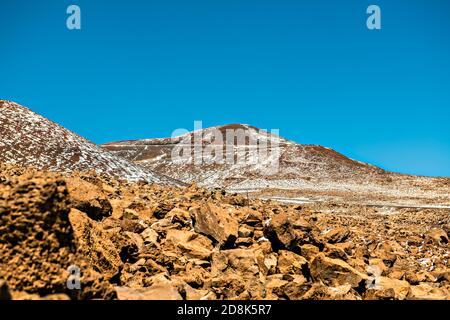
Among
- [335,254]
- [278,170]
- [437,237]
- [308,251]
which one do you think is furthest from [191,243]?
[278,170]

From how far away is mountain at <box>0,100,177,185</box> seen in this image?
30.7 m

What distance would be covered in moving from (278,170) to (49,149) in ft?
182

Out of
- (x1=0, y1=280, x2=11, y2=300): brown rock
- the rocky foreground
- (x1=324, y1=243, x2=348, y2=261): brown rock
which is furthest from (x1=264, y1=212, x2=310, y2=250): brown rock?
(x1=0, y1=280, x2=11, y2=300): brown rock

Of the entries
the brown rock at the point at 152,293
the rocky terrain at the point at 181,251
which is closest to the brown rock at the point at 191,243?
the rocky terrain at the point at 181,251

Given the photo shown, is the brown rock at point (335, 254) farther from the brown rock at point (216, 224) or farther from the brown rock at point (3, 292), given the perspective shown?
the brown rock at point (3, 292)

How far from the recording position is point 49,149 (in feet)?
109

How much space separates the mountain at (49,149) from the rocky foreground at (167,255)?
1561cm

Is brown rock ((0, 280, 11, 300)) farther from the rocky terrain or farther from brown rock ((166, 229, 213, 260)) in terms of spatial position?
brown rock ((166, 229, 213, 260))

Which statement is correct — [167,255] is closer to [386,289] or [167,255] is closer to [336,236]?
[386,289]

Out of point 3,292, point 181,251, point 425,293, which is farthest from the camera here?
point 425,293

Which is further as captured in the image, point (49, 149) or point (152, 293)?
point (49, 149)

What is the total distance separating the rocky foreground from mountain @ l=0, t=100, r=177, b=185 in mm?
15607
